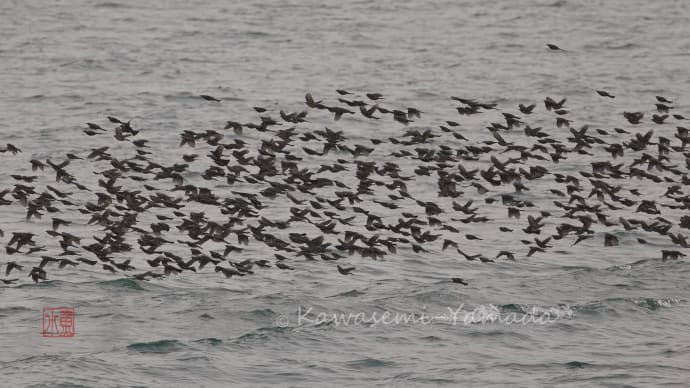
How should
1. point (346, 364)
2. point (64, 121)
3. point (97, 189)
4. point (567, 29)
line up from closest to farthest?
point (346, 364), point (97, 189), point (64, 121), point (567, 29)

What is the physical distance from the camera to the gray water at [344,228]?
112 ft

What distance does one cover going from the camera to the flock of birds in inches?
1455

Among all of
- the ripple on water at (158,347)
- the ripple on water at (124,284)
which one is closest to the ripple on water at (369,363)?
the ripple on water at (158,347)

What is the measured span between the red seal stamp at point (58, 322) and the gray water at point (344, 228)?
0.33 m

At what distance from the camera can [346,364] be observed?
34000 millimetres

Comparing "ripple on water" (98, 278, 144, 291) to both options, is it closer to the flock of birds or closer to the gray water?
the gray water

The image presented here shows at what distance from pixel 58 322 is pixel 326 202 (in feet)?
43.2

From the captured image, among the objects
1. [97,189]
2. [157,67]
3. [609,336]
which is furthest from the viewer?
[157,67]

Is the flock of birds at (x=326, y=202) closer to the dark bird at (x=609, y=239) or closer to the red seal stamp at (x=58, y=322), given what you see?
the dark bird at (x=609, y=239)

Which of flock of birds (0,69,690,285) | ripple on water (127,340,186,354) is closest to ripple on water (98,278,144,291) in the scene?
flock of birds (0,69,690,285)

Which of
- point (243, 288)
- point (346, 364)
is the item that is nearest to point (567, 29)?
point (243, 288)

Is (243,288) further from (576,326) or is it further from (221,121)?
(221,121)

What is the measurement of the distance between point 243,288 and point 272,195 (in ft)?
12.3

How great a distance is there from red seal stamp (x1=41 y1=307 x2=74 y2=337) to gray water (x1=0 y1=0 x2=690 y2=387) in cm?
33
